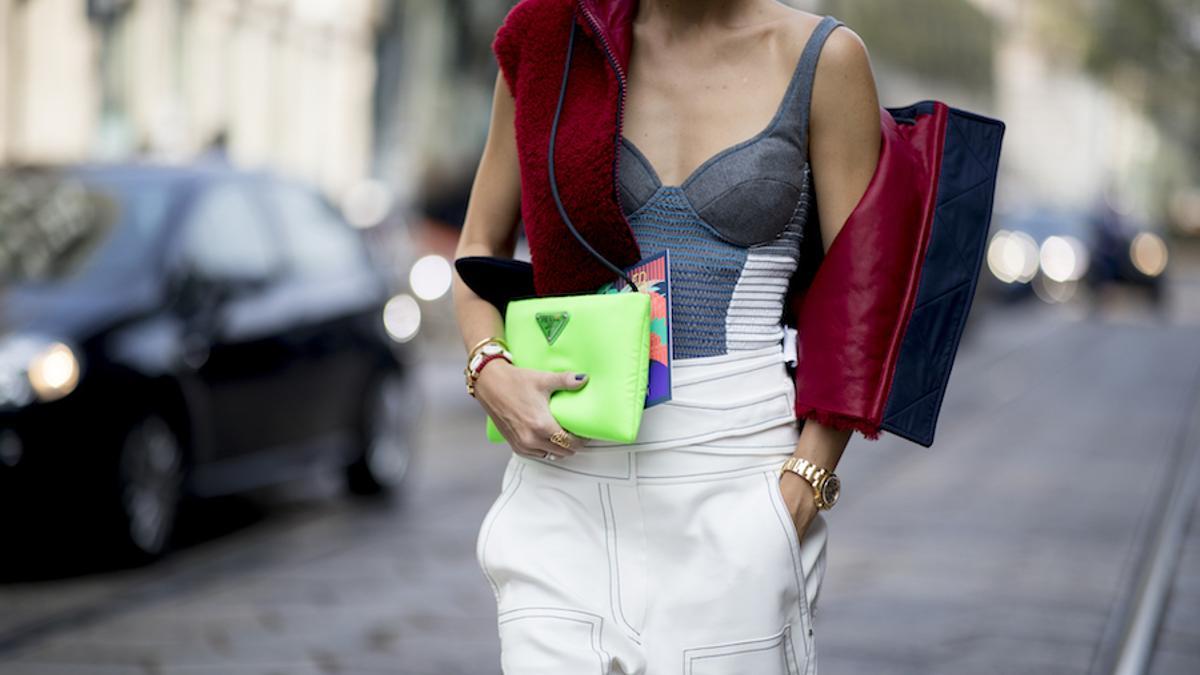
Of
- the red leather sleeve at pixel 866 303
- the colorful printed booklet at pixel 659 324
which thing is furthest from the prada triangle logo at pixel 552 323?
the red leather sleeve at pixel 866 303

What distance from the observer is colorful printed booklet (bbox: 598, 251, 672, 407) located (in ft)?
8.75

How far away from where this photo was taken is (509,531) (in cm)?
278

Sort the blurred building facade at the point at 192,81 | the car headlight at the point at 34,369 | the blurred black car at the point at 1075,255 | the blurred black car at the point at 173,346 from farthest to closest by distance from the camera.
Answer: the blurred black car at the point at 1075,255 < the blurred building facade at the point at 192,81 < the blurred black car at the point at 173,346 < the car headlight at the point at 34,369

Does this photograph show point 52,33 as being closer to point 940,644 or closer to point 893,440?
point 893,440

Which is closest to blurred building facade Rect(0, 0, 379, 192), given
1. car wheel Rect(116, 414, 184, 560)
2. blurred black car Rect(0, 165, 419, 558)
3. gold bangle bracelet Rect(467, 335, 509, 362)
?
blurred black car Rect(0, 165, 419, 558)

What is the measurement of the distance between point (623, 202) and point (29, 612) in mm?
4698

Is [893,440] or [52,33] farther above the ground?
[52,33]

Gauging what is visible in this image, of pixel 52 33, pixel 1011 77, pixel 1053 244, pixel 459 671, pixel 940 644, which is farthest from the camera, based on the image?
pixel 1011 77

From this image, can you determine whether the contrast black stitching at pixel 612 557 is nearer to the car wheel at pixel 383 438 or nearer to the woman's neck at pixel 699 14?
the woman's neck at pixel 699 14

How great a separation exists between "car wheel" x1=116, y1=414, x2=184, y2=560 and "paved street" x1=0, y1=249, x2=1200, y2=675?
0.43ft

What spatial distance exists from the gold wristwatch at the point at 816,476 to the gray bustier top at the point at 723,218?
170mm

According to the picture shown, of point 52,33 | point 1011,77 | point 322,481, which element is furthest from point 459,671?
point 1011,77

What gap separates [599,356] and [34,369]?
16.8ft

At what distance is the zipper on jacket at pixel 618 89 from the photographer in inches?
106
